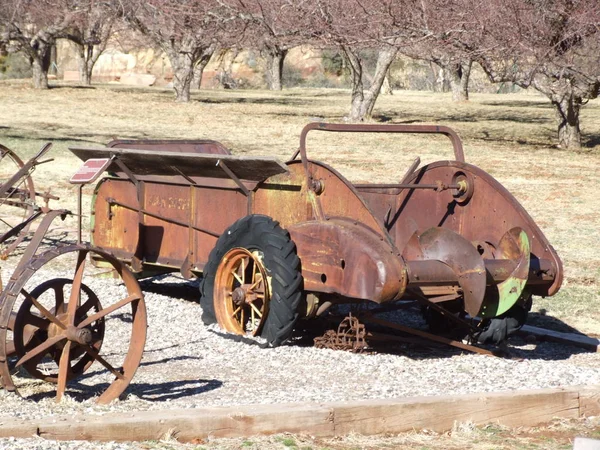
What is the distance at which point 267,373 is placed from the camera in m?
6.92

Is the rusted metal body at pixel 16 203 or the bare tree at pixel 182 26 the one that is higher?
the bare tree at pixel 182 26

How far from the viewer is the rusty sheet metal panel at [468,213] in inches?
301

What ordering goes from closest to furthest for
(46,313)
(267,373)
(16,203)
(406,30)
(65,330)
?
(46,313) < (65,330) < (267,373) < (16,203) < (406,30)

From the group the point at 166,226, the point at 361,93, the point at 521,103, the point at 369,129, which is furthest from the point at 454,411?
the point at 521,103

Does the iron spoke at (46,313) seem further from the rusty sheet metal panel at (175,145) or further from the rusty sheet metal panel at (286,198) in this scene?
the rusty sheet metal panel at (175,145)

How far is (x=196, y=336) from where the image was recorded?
7965mm

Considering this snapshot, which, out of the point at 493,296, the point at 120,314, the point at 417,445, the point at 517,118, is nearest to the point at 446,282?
the point at 493,296

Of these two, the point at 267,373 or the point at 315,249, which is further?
the point at 315,249

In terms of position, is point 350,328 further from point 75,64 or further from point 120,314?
point 75,64

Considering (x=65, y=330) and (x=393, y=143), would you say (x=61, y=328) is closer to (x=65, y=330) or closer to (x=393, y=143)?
(x=65, y=330)

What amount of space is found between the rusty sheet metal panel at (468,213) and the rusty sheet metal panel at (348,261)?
1.09m

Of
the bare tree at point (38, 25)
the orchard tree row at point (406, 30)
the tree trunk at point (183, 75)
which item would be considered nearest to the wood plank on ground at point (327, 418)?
the orchard tree row at point (406, 30)

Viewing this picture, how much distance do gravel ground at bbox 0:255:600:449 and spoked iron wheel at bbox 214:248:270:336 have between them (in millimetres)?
142

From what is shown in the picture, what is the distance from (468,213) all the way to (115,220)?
331cm
